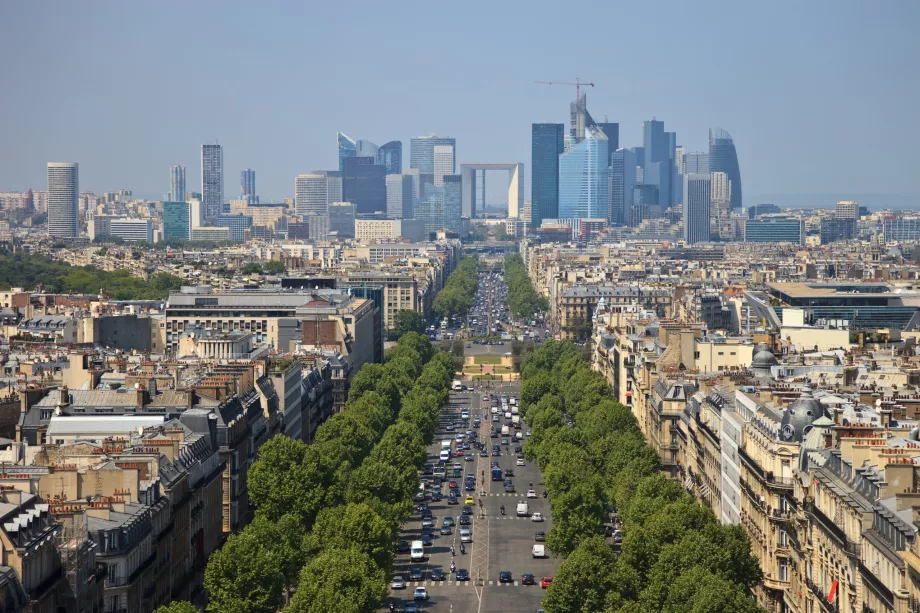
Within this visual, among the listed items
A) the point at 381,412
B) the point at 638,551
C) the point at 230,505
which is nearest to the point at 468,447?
the point at 381,412

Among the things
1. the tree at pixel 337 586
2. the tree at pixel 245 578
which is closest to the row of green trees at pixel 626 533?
the tree at pixel 337 586

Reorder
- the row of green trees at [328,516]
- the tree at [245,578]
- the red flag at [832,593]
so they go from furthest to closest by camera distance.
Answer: the row of green trees at [328,516] → the tree at [245,578] → the red flag at [832,593]

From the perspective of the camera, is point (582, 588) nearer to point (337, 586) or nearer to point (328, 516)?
point (337, 586)

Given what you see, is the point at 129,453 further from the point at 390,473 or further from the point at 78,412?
the point at 390,473

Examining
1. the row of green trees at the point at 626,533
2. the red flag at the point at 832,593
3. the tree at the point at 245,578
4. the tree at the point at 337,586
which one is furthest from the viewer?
the tree at the point at 245,578

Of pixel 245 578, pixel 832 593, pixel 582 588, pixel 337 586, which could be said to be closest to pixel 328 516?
pixel 337 586

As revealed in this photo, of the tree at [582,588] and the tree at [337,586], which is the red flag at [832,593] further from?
the tree at [337,586]

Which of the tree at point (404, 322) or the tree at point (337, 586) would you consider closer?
the tree at point (337, 586)
